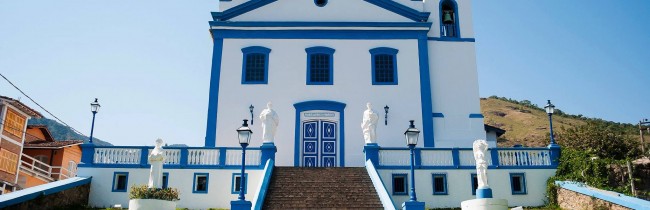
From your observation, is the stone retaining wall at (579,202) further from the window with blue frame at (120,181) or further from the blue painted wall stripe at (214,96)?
the window with blue frame at (120,181)

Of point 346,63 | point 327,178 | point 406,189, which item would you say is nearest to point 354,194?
point 327,178

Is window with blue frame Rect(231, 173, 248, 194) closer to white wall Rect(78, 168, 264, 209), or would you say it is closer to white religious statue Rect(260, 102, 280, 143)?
white wall Rect(78, 168, 264, 209)

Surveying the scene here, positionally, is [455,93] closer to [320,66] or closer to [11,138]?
[320,66]

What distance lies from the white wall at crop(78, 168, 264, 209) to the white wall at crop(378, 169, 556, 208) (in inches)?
185

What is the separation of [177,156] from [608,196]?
12503mm

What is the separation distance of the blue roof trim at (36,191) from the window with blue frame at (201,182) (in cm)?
329

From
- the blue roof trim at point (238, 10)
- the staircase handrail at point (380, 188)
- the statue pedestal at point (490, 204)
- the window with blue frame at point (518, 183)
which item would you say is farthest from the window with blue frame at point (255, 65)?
the statue pedestal at point (490, 204)

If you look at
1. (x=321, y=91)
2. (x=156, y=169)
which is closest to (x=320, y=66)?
(x=321, y=91)

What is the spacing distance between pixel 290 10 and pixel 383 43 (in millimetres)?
3933

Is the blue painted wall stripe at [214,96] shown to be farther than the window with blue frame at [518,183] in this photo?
Yes

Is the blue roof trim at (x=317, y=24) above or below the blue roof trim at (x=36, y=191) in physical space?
above

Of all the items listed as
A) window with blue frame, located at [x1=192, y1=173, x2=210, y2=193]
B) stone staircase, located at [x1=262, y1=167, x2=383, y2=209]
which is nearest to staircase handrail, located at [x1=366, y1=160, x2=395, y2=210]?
stone staircase, located at [x1=262, y1=167, x2=383, y2=209]

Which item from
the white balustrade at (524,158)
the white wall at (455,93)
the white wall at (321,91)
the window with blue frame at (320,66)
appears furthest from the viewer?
the window with blue frame at (320,66)

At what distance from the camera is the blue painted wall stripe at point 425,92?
2231cm
